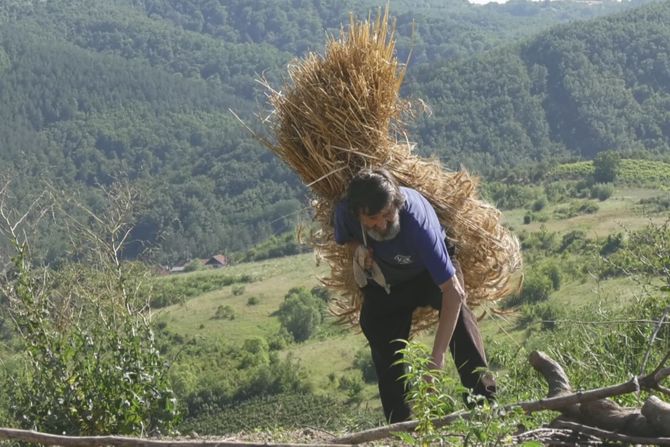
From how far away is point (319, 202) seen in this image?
4.04m

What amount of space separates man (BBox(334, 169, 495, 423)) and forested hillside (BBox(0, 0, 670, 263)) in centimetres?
5022

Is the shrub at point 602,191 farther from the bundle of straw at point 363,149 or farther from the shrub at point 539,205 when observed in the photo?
the bundle of straw at point 363,149

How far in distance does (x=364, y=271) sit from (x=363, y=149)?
1.84 ft

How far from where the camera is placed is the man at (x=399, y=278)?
3209mm

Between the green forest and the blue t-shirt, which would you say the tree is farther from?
the blue t-shirt

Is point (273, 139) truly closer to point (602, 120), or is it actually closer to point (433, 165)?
point (433, 165)

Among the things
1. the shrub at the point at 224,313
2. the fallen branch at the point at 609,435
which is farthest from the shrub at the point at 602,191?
the fallen branch at the point at 609,435

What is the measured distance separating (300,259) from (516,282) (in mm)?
63404

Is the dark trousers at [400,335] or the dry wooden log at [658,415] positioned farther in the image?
the dark trousers at [400,335]

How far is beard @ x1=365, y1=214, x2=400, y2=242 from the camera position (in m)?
3.24

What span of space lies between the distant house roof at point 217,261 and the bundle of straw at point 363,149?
70902 millimetres

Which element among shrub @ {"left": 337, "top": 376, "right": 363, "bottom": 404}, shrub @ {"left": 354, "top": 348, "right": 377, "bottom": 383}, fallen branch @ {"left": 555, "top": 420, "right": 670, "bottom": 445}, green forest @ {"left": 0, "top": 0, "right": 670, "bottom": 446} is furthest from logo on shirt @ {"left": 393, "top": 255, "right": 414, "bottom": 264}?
shrub @ {"left": 354, "top": 348, "right": 377, "bottom": 383}

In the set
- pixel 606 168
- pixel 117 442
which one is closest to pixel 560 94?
pixel 606 168

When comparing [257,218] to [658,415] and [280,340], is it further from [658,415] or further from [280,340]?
[658,415]
